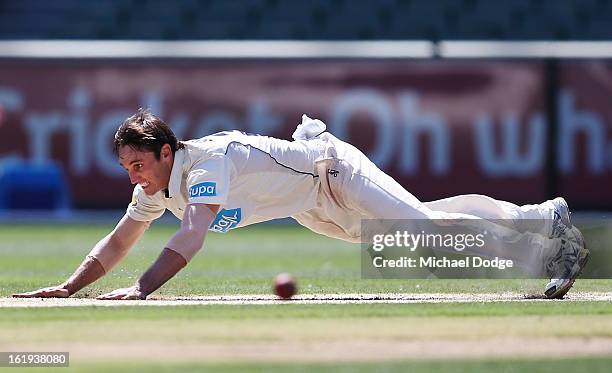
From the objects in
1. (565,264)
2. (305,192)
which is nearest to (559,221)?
(565,264)

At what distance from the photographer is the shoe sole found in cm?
873

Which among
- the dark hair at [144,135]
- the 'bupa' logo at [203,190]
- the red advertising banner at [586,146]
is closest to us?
the 'bupa' logo at [203,190]

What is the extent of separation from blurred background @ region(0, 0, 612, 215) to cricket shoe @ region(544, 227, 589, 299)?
33.8 feet

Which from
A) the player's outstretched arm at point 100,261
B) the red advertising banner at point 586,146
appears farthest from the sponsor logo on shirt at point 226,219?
the red advertising banner at point 586,146

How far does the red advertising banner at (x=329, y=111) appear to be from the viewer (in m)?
19.2

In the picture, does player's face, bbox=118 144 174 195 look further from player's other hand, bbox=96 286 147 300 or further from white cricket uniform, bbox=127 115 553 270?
player's other hand, bbox=96 286 147 300

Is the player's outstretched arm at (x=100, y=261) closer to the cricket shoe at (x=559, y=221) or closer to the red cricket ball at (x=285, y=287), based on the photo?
the red cricket ball at (x=285, y=287)

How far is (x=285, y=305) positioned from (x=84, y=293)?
1780 mm

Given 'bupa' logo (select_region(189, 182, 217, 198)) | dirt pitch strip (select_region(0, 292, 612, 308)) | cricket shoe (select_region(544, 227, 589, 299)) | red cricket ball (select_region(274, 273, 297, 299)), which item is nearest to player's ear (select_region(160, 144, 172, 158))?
'bupa' logo (select_region(189, 182, 217, 198))

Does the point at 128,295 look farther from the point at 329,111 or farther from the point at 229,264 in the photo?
the point at 329,111

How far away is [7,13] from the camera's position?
24.2m

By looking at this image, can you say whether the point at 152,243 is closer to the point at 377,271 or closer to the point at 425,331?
the point at 377,271

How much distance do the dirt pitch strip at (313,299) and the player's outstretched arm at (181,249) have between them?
156 mm

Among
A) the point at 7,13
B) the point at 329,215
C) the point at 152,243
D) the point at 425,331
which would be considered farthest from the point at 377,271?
the point at 7,13
